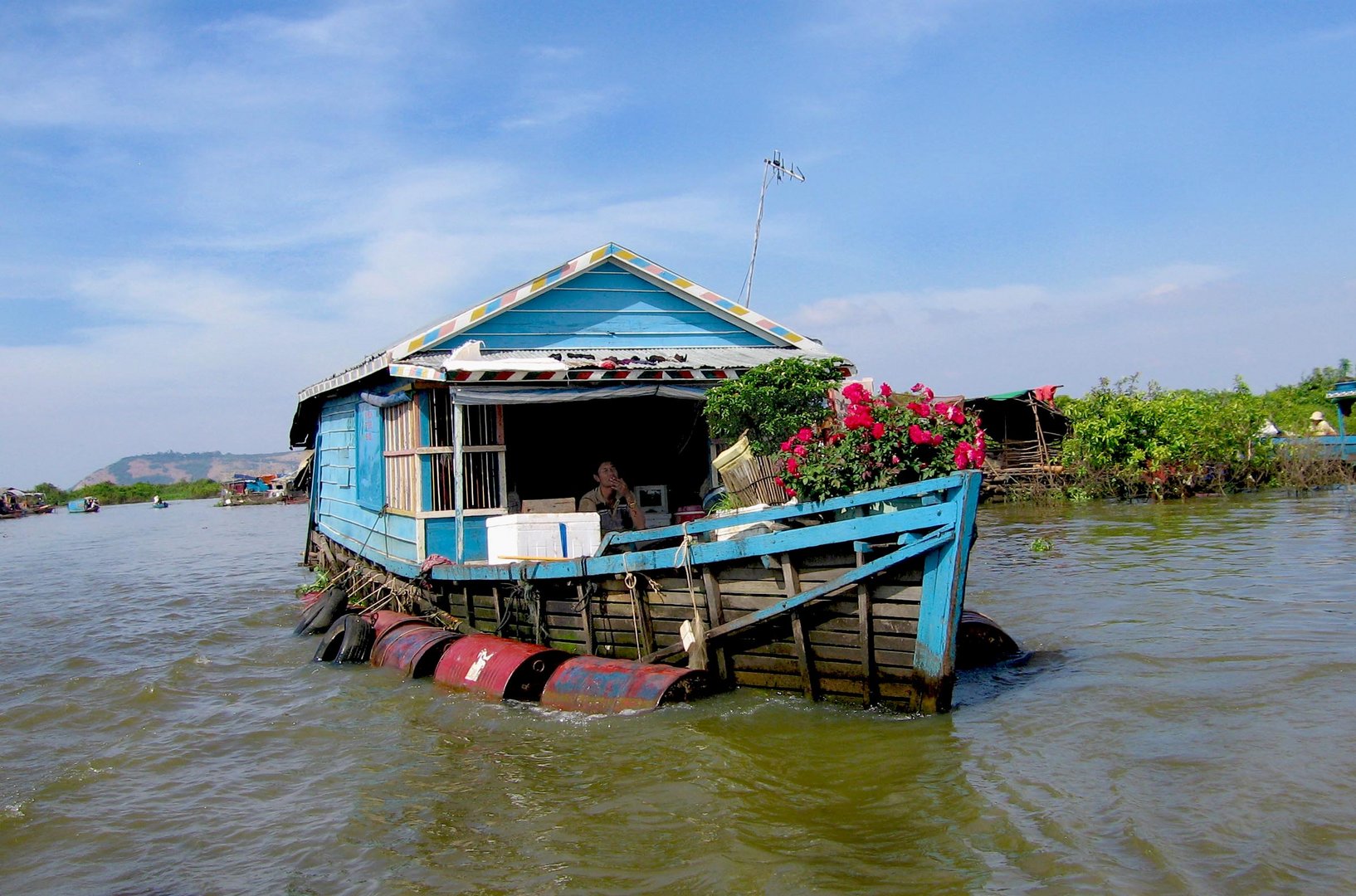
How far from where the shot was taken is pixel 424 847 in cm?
552

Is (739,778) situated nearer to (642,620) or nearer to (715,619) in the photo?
(715,619)

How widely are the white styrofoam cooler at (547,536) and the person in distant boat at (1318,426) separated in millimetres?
28841

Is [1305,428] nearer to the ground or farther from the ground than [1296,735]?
farther from the ground

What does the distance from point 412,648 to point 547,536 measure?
6.24 ft

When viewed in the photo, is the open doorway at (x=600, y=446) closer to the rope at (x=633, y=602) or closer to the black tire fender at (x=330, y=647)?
the black tire fender at (x=330, y=647)

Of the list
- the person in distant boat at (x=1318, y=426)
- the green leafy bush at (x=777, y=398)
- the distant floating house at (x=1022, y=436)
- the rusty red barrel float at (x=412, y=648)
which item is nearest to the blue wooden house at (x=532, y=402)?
the rusty red barrel float at (x=412, y=648)

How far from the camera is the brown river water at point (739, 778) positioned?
194 inches

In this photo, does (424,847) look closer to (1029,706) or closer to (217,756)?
(217,756)

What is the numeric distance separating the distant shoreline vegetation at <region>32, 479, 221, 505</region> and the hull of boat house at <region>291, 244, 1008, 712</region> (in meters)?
76.5

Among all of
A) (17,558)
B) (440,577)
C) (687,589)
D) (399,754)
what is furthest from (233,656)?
(17,558)

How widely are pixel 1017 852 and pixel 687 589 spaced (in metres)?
3.34

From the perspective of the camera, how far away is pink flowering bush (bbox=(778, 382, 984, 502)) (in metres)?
6.92

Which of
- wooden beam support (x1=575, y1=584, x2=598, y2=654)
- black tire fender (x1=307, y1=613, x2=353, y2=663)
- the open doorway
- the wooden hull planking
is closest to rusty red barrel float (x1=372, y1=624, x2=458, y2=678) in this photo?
black tire fender (x1=307, y1=613, x2=353, y2=663)

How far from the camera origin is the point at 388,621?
428 inches
